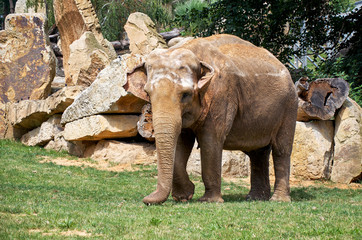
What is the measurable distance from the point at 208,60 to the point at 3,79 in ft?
36.8

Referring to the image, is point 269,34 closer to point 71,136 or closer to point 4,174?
point 71,136

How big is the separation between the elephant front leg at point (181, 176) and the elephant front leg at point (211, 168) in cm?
40

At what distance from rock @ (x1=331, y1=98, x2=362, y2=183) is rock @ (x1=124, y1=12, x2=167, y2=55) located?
8960 millimetres

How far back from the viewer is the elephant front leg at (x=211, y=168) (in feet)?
25.4

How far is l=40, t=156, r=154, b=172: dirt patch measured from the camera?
13.2m

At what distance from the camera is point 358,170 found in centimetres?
1176

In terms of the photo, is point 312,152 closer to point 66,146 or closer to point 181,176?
point 181,176

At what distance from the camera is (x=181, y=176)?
8055 mm

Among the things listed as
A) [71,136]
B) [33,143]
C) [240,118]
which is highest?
[240,118]

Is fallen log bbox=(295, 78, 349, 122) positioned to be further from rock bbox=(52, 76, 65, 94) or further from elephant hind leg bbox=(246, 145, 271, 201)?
rock bbox=(52, 76, 65, 94)

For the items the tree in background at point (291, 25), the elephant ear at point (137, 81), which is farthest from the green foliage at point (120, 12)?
the elephant ear at point (137, 81)

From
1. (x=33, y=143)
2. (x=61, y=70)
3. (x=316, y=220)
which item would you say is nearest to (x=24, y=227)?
(x=316, y=220)

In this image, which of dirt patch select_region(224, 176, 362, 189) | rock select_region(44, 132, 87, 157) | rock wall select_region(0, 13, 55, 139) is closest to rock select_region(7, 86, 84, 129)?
rock wall select_region(0, 13, 55, 139)

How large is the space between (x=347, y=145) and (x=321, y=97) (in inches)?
49.0
